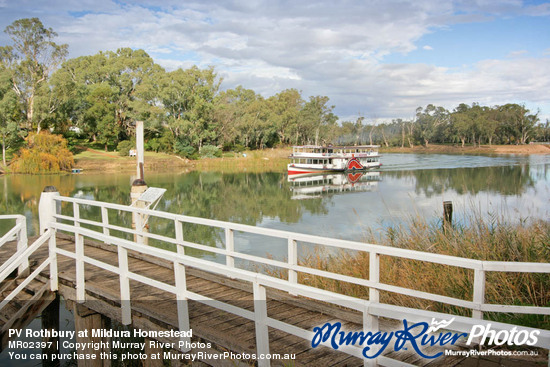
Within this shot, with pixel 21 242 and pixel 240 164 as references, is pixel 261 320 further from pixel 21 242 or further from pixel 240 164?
pixel 240 164

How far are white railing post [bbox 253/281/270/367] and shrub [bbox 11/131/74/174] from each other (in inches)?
1823

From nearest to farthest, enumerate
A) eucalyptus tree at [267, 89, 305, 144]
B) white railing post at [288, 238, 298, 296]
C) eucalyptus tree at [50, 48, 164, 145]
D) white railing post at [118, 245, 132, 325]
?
1. white railing post at [118, 245, 132, 325]
2. white railing post at [288, 238, 298, 296]
3. eucalyptus tree at [50, 48, 164, 145]
4. eucalyptus tree at [267, 89, 305, 144]

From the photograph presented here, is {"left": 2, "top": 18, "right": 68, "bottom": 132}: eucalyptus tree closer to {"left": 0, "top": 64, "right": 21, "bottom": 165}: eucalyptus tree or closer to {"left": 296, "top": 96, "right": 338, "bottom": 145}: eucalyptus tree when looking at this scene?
{"left": 0, "top": 64, "right": 21, "bottom": 165}: eucalyptus tree

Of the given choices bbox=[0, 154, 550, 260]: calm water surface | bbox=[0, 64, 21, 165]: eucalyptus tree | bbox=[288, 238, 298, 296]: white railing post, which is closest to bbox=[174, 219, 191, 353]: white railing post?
bbox=[288, 238, 298, 296]: white railing post

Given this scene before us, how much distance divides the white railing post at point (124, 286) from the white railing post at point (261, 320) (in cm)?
215

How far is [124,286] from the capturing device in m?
5.14

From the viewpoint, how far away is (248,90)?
9538 centimetres

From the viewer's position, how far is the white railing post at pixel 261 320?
346cm

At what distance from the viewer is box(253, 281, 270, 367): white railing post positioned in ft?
11.4

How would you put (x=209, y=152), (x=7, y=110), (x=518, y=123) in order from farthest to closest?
(x=518, y=123)
(x=209, y=152)
(x=7, y=110)

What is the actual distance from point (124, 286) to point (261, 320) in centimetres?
231

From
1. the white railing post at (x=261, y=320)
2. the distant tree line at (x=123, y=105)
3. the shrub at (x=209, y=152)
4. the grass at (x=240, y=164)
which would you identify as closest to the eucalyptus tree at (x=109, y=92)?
the distant tree line at (x=123, y=105)

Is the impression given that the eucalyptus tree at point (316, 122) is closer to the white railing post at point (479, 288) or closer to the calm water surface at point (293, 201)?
the calm water surface at point (293, 201)

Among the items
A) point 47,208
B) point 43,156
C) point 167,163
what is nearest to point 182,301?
point 47,208
